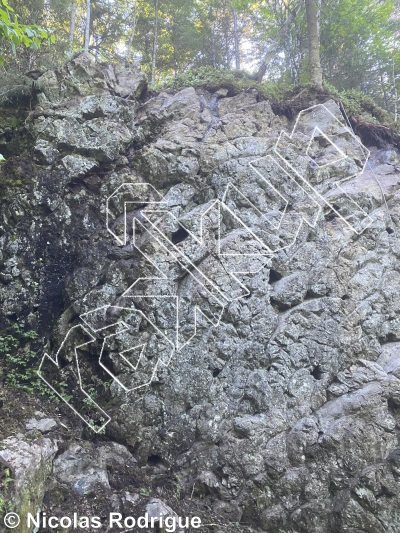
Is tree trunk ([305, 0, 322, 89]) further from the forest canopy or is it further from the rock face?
the rock face

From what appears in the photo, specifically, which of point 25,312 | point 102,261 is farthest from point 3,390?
point 102,261

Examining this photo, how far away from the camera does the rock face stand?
4824 millimetres

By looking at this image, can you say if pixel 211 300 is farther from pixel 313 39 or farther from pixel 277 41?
pixel 277 41

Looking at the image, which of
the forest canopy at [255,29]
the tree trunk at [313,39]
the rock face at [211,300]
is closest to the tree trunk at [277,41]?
the forest canopy at [255,29]

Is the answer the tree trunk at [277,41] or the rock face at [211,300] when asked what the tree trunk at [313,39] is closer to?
the tree trunk at [277,41]

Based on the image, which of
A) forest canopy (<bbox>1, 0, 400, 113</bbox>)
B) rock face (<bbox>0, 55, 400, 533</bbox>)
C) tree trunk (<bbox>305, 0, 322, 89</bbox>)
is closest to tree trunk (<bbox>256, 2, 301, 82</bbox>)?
forest canopy (<bbox>1, 0, 400, 113</bbox>)

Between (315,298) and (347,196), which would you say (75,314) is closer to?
(315,298)

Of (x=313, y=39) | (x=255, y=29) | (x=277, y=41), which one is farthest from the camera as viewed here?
(x=255, y=29)

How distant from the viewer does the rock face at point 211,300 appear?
482 centimetres

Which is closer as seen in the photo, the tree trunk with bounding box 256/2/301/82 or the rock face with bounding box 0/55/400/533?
the rock face with bounding box 0/55/400/533

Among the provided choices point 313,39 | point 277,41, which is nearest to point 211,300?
point 313,39

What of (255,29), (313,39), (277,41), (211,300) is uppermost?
(255,29)

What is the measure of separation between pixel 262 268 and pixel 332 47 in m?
8.24

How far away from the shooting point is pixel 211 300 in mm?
5746
